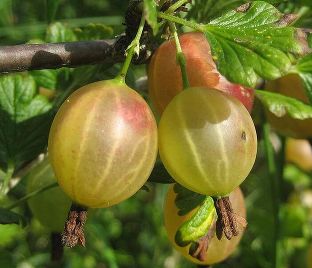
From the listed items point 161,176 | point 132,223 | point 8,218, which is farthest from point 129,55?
point 132,223

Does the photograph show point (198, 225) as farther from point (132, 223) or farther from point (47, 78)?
point (132, 223)

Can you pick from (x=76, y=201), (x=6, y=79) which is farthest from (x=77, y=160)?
(x=6, y=79)

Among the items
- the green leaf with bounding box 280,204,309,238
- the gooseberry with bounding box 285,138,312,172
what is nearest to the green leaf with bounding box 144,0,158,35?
the green leaf with bounding box 280,204,309,238

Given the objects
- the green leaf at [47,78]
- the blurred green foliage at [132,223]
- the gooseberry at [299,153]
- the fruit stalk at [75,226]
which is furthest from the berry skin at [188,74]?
the gooseberry at [299,153]

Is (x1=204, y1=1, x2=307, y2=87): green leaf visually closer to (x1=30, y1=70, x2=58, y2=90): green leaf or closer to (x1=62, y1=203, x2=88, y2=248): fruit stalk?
(x1=62, y1=203, x2=88, y2=248): fruit stalk

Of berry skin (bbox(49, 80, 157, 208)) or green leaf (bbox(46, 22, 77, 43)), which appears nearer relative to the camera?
berry skin (bbox(49, 80, 157, 208))
